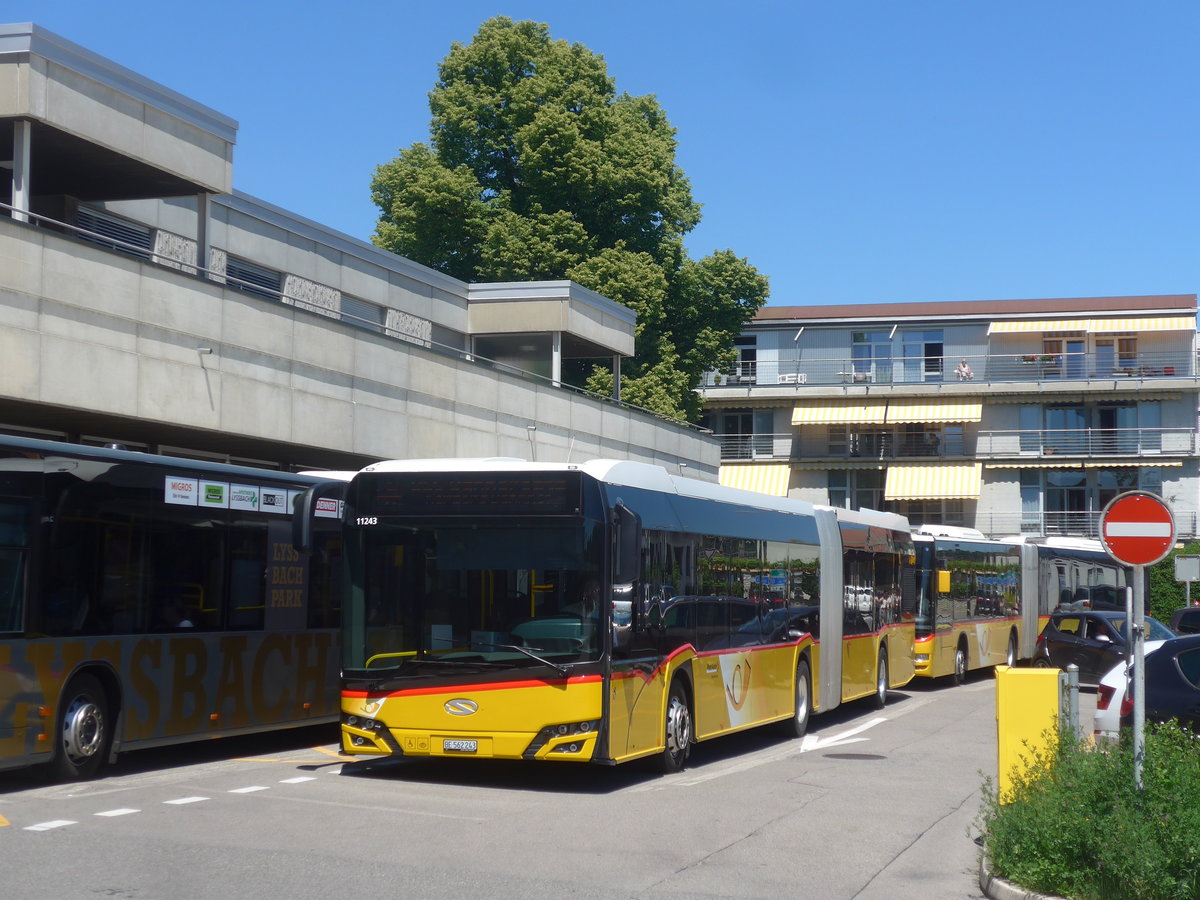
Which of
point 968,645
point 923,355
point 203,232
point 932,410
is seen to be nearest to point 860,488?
point 932,410

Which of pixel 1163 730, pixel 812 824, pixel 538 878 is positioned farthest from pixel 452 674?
pixel 1163 730

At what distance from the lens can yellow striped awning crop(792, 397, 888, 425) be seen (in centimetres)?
6456

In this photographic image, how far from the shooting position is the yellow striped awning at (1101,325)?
207 ft

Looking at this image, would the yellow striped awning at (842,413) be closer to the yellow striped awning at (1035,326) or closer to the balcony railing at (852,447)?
the balcony railing at (852,447)

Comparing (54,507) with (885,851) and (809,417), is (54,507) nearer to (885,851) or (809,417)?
(885,851)

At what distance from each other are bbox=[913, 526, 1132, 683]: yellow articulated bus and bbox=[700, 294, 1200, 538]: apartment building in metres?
21.7

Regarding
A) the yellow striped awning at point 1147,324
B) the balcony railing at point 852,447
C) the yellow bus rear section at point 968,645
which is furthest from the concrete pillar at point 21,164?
the yellow striped awning at point 1147,324

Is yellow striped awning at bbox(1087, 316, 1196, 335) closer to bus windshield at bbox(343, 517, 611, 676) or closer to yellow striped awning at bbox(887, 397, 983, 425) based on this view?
yellow striped awning at bbox(887, 397, 983, 425)

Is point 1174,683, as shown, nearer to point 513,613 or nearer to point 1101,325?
point 513,613

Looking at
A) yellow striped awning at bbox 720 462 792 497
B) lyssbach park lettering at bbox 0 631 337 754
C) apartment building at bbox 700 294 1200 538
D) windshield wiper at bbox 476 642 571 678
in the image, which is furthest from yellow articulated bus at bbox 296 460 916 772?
yellow striped awning at bbox 720 462 792 497

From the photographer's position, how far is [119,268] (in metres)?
20.5

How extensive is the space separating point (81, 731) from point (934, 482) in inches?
2123

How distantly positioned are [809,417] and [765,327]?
16.8 ft

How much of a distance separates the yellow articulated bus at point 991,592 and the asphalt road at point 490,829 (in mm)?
11392
